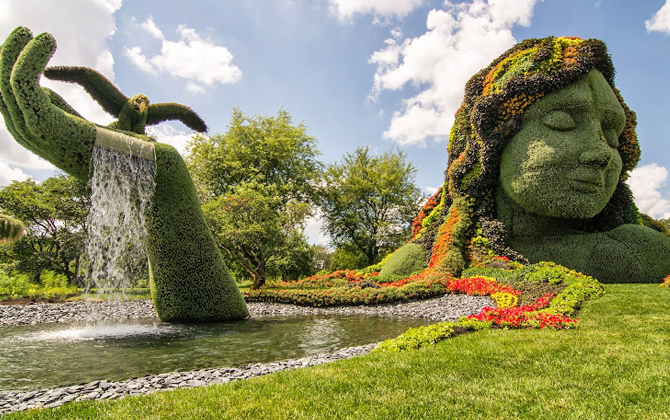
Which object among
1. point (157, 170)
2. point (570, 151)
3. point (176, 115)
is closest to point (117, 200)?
point (157, 170)

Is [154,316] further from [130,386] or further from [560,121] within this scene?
[560,121]

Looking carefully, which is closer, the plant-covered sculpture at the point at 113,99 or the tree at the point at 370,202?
the plant-covered sculpture at the point at 113,99

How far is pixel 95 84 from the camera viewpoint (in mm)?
8289

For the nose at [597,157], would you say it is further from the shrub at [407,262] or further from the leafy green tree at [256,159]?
the leafy green tree at [256,159]

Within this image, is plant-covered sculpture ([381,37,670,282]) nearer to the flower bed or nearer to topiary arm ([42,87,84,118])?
the flower bed

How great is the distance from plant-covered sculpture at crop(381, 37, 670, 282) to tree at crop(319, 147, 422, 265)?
1466 cm

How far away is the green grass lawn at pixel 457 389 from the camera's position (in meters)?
2.82

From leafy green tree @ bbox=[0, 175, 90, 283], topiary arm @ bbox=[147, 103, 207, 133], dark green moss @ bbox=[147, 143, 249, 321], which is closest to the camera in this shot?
dark green moss @ bbox=[147, 143, 249, 321]

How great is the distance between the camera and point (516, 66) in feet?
41.8

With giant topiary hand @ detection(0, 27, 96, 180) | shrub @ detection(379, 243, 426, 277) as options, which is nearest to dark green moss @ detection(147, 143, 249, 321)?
giant topiary hand @ detection(0, 27, 96, 180)

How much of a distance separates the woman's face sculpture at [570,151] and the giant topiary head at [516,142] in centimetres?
4

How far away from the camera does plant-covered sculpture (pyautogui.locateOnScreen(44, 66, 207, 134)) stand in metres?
8.04

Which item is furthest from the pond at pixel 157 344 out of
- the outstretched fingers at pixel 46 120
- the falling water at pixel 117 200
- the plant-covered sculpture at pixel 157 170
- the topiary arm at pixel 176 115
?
the topiary arm at pixel 176 115

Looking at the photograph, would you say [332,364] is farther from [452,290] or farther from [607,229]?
[607,229]
